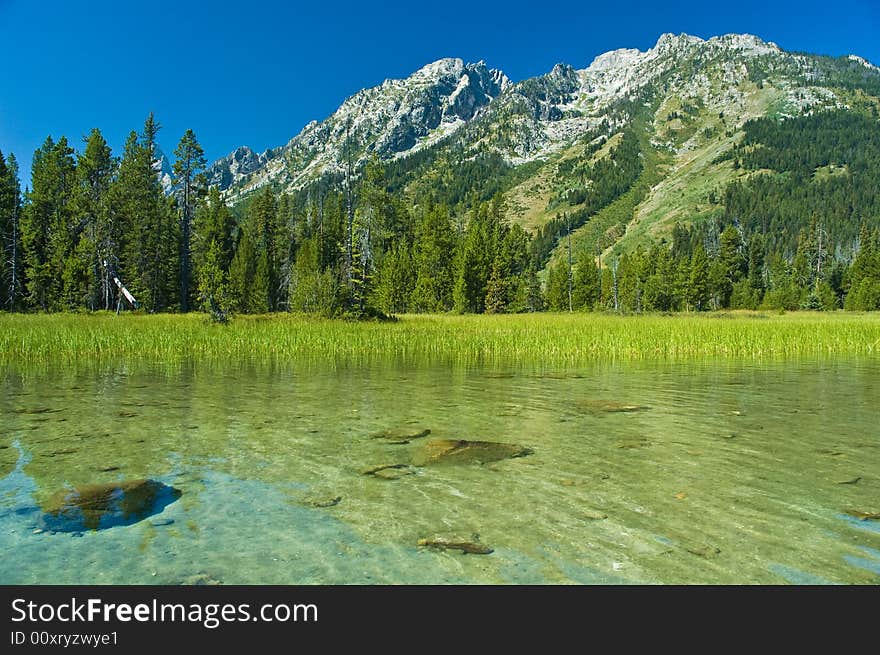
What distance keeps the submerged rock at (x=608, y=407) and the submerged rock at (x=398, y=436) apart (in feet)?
11.0

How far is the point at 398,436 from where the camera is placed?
7.84 meters

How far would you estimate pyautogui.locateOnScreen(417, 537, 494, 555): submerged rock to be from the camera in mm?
4109

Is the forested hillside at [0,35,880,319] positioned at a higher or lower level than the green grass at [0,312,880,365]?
higher

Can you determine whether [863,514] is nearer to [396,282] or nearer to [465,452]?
[465,452]

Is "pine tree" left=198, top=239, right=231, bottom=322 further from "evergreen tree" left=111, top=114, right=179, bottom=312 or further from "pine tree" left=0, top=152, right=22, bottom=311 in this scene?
"pine tree" left=0, top=152, right=22, bottom=311

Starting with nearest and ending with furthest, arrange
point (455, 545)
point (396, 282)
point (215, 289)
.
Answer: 1. point (455, 545)
2. point (215, 289)
3. point (396, 282)

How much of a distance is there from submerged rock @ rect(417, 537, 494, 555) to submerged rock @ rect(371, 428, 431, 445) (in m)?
3.15

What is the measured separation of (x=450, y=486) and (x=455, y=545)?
144cm

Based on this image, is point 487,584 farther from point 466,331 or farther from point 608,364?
point 466,331

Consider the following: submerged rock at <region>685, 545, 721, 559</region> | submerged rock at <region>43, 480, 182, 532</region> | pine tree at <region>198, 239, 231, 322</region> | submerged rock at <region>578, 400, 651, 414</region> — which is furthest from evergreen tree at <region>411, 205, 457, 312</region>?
submerged rock at <region>685, 545, 721, 559</region>

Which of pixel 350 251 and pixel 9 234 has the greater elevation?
pixel 9 234

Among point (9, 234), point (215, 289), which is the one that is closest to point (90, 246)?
point (9, 234)
